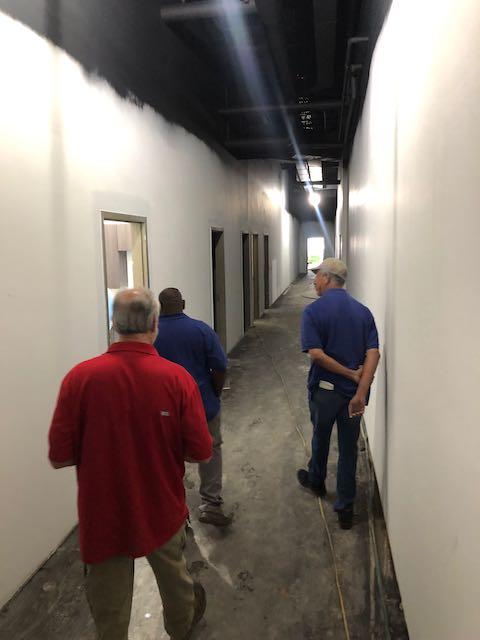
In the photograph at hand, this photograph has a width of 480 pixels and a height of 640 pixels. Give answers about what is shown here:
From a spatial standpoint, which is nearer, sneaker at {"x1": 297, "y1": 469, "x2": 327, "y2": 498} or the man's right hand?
the man's right hand

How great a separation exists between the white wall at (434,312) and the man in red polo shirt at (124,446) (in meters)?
0.79

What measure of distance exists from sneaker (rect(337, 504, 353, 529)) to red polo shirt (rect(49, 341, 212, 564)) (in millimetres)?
1445

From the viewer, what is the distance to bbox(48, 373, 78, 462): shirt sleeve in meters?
1.53

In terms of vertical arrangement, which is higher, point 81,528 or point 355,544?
point 81,528

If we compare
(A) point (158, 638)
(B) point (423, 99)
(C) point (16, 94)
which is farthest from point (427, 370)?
(C) point (16, 94)

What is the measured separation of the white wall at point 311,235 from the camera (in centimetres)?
2405

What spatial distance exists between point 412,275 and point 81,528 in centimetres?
150

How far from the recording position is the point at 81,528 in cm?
157

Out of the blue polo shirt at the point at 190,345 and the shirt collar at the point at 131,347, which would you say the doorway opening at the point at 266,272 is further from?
the shirt collar at the point at 131,347

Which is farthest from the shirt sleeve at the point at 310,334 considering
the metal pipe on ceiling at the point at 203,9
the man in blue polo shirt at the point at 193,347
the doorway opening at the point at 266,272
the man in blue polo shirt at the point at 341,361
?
the doorway opening at the point at 266,272

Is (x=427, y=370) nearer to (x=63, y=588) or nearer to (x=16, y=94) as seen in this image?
(x=63, y=588)

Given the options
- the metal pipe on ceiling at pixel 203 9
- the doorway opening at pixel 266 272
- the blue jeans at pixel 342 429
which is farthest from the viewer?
the doorway opening at pixel 266 272

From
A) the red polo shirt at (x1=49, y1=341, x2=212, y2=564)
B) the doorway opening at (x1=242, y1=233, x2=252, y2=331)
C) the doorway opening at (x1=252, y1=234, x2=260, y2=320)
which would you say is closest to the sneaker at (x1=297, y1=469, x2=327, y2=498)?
the red polo shirt at (x1=49, y1=341, x2=212, y2=564)

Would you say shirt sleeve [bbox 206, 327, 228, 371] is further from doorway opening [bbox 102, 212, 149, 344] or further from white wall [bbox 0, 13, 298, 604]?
white wall [bbox 0, 13, 298, 604]
